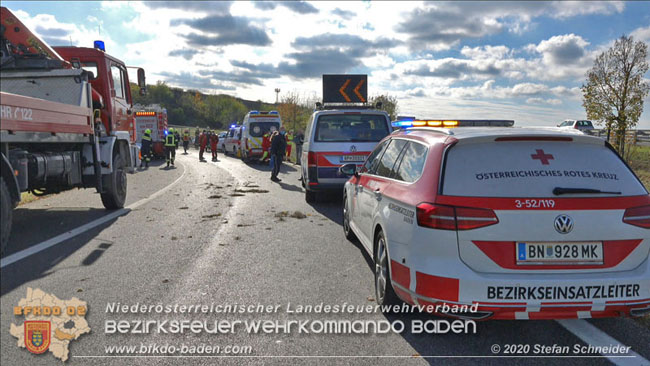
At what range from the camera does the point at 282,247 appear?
6.49 metres

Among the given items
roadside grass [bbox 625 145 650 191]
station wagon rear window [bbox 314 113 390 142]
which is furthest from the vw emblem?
roadside grass [bbox 625 145 650 191]

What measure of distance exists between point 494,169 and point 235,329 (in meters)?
2.27

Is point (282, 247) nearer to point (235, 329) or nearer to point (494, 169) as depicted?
point (235, 329)

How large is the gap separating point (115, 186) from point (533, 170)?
814 cm

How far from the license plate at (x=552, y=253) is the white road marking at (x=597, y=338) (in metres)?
0.66

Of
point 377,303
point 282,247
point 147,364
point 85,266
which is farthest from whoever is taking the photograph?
point 282,247

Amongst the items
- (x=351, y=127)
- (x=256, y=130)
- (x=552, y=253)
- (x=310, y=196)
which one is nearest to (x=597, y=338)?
(x=552, y=253)

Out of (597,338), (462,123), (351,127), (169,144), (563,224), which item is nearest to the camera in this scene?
(563,224)

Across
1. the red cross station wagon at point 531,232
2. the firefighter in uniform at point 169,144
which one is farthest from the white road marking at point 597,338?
the firefighter in uniform at point 169,144

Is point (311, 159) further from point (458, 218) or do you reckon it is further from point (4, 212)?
point (458, 218)

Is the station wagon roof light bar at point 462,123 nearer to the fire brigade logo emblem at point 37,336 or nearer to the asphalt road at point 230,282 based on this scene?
the asphalt road at point 230,282

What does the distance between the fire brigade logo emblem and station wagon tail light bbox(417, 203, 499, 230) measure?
2843mm

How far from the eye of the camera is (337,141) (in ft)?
33.4

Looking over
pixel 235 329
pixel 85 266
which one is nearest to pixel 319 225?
pixel 85 266
